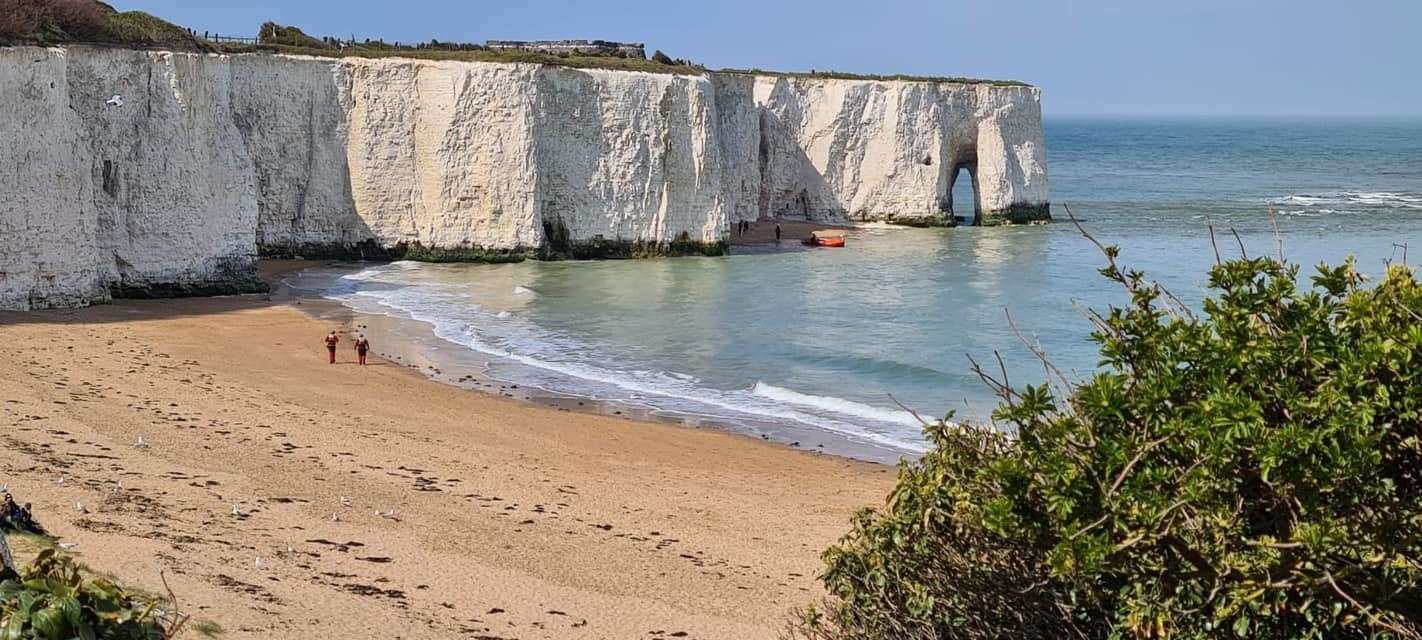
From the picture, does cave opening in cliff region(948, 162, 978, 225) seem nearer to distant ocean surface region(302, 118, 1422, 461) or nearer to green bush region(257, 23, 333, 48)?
distant ocean surface region(302, 118, 1422, 461)

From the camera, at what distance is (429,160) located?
130ft

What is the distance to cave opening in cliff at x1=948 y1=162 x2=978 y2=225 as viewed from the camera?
56562 millimetres

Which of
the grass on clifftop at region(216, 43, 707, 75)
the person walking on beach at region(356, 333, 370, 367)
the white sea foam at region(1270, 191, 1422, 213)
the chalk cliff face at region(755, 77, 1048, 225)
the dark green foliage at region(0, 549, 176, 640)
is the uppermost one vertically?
the grass on clifftop at region(216, 43, 707, 75)

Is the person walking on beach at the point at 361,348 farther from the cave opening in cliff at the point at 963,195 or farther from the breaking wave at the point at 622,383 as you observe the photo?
the cave opening in cliff at the point at 963,195

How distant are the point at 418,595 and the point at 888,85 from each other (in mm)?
45218

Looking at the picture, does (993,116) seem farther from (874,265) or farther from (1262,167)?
(1262,167)

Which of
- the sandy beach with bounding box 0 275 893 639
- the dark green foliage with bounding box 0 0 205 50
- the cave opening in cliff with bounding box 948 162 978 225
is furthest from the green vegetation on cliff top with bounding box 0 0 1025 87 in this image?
the sandy beach with bounding box 0 275 893 639

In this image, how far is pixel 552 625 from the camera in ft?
35.6

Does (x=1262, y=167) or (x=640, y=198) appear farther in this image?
(x=1262, y=167)

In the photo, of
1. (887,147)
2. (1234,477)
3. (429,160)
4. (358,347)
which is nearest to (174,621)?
(1234,477)

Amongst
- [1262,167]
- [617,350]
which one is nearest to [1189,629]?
[617,350]

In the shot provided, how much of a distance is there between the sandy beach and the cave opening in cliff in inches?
1440

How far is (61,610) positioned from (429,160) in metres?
34.6

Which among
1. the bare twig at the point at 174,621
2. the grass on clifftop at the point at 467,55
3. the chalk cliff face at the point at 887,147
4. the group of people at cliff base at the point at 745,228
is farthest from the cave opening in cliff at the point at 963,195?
the bare twig at the point at 174,621
